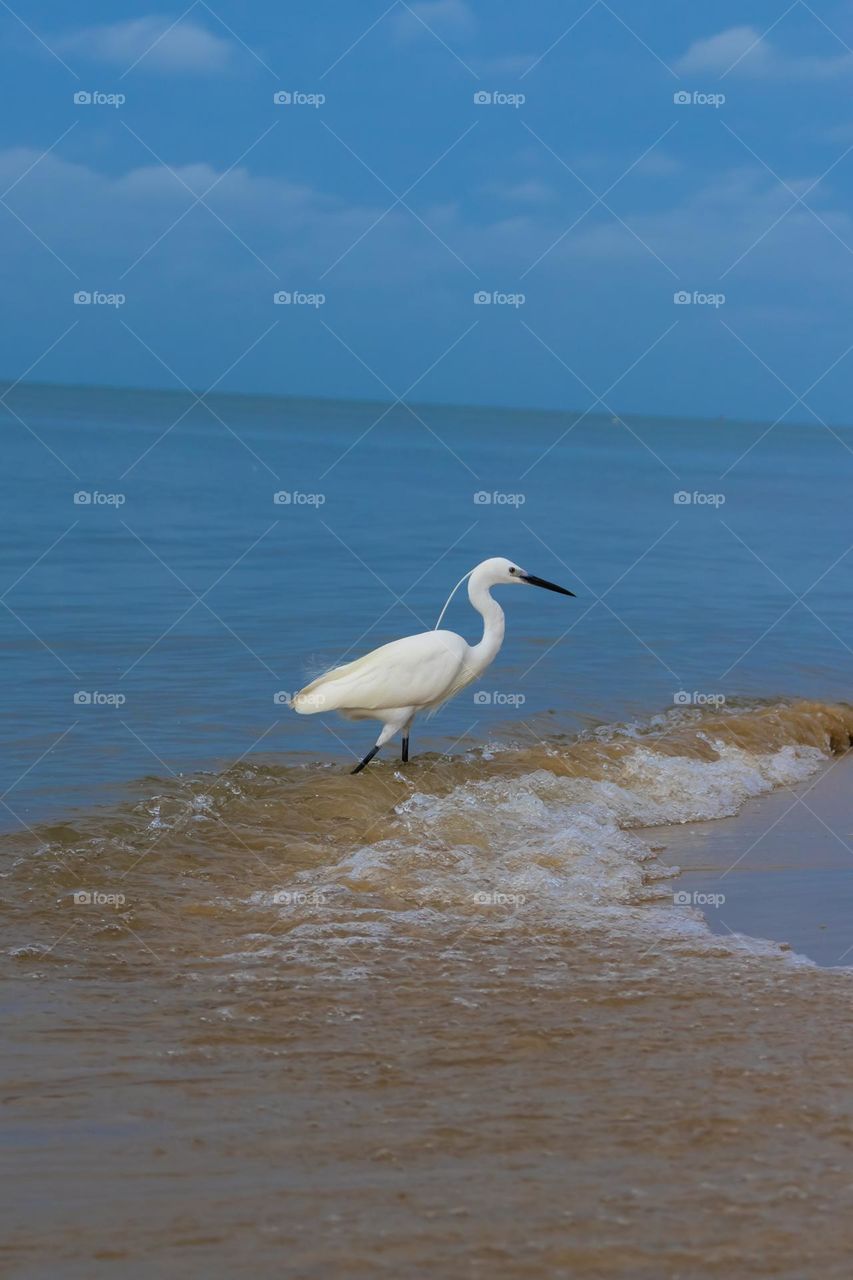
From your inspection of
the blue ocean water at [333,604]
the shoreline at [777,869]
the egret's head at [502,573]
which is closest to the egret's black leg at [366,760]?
the blue ocean water at [333,604]

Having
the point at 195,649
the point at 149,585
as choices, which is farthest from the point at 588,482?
the point at 195,649

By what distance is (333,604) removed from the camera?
1616 centimetres

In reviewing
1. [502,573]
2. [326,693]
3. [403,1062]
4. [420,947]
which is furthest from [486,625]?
[403,1062]

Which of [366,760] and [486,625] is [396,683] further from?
[486,625]

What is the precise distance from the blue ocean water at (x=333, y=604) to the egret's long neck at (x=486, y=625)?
1113 mm

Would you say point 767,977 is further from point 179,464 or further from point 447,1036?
point 179,464

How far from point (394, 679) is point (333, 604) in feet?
23.5

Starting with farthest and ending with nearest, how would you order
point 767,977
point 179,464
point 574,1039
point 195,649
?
1. point 179,464
2. point 195,649
3. point 767,977
4. point 574,1039

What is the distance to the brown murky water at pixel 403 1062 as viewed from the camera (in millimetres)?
3254

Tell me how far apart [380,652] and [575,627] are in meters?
6.63

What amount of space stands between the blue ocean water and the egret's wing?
2.43 feet

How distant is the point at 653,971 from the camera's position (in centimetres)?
531

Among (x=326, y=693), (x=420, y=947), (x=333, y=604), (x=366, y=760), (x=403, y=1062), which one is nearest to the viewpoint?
(x=403, y=1062)

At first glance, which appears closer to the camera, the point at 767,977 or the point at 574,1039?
the point at 574,1039
